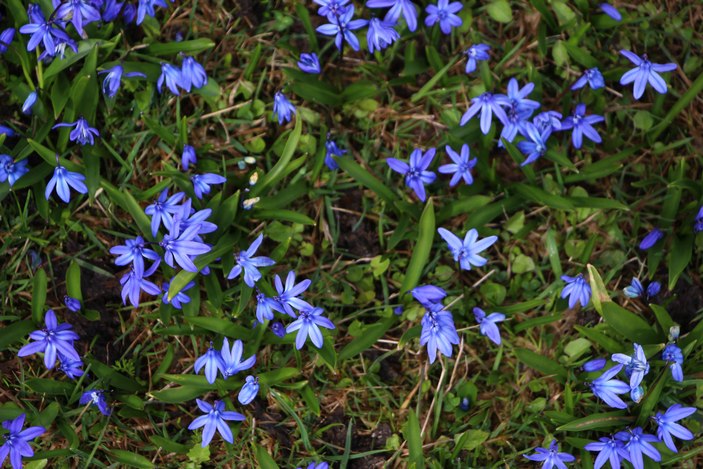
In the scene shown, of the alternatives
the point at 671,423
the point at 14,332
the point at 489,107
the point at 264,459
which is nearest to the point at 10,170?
the point at 14,332

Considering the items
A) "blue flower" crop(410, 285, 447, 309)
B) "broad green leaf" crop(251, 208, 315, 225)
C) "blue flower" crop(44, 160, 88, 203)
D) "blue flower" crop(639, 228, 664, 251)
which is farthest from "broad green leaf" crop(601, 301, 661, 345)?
"blue flower" crop(44, 160, 88, 203)

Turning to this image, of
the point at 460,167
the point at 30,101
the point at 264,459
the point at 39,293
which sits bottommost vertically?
the point at 264,459

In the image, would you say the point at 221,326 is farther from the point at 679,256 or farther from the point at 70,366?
the point at 679,256

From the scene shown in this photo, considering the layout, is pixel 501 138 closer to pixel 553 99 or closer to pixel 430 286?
pixel 553 99

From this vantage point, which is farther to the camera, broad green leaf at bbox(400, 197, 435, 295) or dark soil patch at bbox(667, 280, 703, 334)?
dark soil patch at bbox(667, 280, 703, 334)

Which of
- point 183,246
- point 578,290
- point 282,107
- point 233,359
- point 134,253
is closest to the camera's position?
point 183,246

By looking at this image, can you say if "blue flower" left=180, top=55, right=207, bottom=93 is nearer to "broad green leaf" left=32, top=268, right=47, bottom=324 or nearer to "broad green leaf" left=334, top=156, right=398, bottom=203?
"broad green leaf" left=334, top=156, right=398, bottom=203

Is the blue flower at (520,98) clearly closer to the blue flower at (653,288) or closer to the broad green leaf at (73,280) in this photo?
the blue flower at (653,288)
